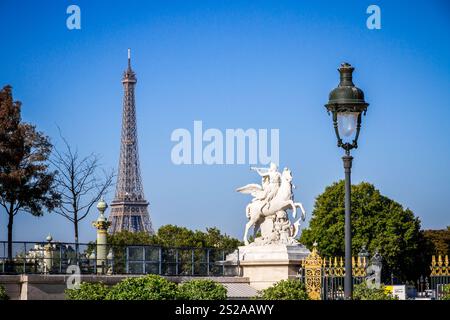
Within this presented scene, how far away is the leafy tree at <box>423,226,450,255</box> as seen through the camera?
3824 inches

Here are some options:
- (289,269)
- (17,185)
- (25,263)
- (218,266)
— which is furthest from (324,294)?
(17,185)

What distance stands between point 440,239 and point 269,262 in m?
64.7

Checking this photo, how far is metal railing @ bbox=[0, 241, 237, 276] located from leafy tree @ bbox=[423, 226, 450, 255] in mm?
56532

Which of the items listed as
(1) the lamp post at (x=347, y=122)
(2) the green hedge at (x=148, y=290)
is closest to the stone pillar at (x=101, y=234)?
(2) the green hedge at (x=148, y=290)

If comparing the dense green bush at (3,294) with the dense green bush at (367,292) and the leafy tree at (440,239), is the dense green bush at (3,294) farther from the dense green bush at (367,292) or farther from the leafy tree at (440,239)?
the leafy tree at (440,239)

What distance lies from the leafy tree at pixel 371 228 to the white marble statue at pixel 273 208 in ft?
118

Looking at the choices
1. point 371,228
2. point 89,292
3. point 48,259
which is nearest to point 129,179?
point 371,228

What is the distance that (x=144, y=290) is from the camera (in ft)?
88.8

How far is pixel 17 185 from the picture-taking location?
45.1 meters

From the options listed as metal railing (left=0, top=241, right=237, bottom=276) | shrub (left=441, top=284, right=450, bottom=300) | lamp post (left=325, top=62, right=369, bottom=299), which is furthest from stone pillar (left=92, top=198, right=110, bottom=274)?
lamp post (left=325, top=62, right=369, bottom=299)

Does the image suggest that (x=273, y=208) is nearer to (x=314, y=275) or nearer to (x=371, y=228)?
(x=314, y=275)

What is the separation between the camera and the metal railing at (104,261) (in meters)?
35.7

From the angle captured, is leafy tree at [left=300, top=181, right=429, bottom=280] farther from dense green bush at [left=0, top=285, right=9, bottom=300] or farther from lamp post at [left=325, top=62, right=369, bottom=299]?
lamp post at [left=325, top=62, right=369, bottom=299]

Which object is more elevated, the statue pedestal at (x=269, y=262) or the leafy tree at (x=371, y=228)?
the leafy tree at (x=371, y=228)
